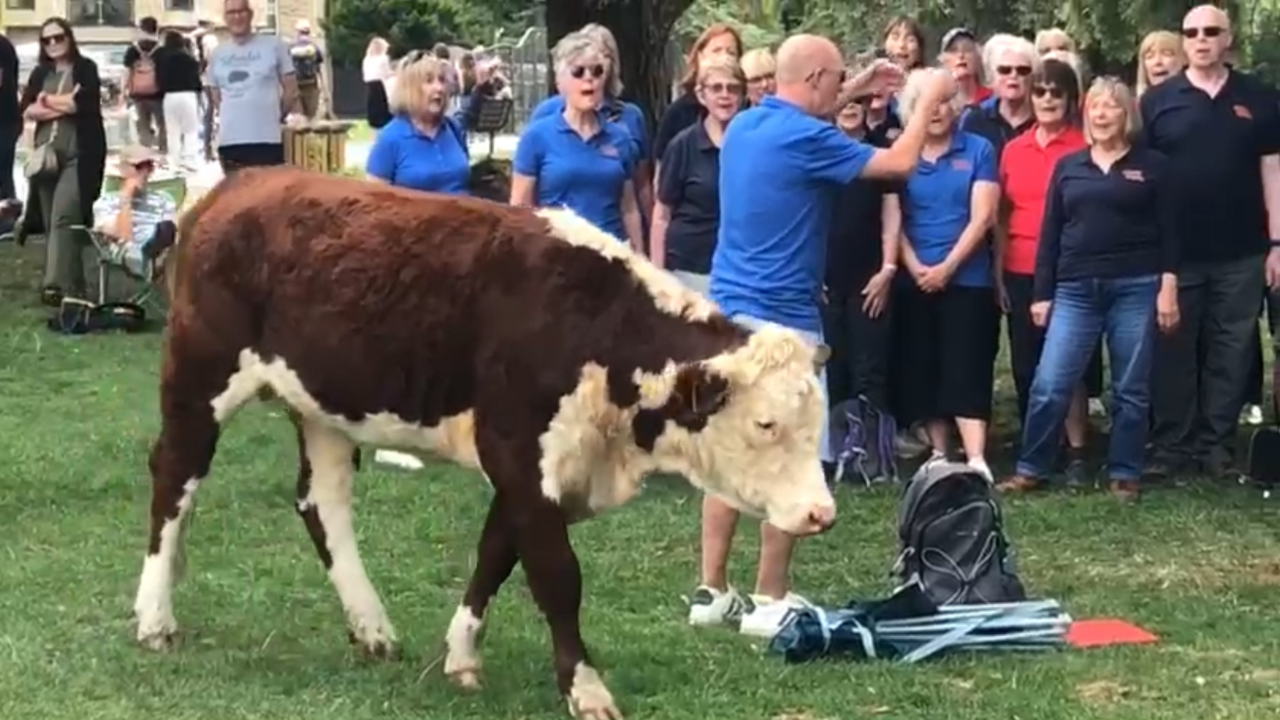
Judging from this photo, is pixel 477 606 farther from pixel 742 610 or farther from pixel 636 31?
pixel 636 31

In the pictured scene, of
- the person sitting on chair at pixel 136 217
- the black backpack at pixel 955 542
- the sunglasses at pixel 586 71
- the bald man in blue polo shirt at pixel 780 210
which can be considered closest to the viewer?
the bald man in blue polo shirt at pixel 780 210

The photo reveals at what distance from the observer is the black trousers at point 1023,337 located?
34.5 feet

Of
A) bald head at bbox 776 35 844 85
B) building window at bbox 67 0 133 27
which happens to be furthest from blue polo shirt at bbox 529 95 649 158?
building window at bbox 67 0 133 27

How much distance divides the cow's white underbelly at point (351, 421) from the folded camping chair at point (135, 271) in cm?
781

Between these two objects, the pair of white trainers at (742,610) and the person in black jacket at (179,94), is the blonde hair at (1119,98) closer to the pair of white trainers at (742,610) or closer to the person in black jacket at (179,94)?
the pair of white trainers at (742,610)

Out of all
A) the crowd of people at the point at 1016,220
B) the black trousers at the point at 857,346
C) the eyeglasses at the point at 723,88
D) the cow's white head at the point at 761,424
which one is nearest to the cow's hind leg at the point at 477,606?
the cow's white head at the point at 761,424

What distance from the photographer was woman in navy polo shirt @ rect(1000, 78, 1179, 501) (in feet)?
32.1

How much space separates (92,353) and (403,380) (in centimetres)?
824

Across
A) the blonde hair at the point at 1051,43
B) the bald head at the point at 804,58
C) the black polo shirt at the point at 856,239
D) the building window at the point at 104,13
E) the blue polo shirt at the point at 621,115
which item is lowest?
the building window at the point at 104,13

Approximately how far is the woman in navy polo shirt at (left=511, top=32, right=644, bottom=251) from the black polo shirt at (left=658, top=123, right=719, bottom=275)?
0.32m

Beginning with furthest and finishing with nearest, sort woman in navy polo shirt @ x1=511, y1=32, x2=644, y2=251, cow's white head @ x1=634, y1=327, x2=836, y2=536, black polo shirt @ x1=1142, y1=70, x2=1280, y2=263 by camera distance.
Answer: black polo shirt @ x1=1142, y1=70, x2=1280, y2=263, woman in navy polo shirt @ x1=511, y1=32, x2=644, y2=251, cow's white head @ x1=634, y1=327, x2=836, y2=536

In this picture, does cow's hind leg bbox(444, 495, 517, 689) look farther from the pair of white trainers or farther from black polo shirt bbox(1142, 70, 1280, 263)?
black polo shirt bbox(1142, 70, 1280, 263)

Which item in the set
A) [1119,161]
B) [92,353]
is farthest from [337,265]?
[92,353]

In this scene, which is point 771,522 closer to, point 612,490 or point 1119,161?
point 612,490
